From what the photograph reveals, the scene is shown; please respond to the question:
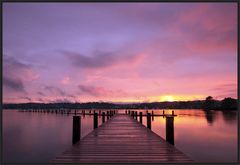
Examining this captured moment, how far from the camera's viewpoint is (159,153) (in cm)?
764

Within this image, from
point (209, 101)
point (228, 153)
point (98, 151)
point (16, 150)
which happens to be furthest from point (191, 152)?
point (209, 101)

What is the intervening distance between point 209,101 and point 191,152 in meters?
154

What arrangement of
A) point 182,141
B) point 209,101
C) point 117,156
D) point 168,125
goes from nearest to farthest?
point 117,156 → point 168,125 → point 182,141 → point 209,101

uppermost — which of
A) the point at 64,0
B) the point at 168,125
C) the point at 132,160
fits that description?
the point at 64,0

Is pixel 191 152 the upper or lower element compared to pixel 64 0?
lower

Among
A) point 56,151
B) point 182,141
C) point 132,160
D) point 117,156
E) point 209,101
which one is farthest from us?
point 209,101

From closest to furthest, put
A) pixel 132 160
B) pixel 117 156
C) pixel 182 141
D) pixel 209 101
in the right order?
pixel 132 160 → pixel 117 156 → pixel 182 141 → pixel 209 101

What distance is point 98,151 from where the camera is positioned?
312 inches

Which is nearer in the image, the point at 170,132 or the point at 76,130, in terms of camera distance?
the point at 76,130

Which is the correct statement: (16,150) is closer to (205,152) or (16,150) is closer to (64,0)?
(205,152)

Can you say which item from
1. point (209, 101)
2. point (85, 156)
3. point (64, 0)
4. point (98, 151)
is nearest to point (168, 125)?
point (98, 151)

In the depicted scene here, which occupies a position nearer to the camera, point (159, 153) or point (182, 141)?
point (159, 153)

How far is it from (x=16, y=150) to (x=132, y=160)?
17613mm

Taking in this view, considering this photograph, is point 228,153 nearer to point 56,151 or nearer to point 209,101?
point 56,151
